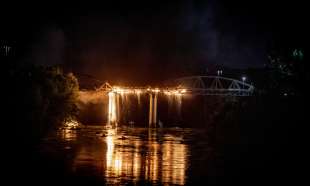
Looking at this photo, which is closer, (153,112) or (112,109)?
(112,109)

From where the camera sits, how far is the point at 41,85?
7912 cm

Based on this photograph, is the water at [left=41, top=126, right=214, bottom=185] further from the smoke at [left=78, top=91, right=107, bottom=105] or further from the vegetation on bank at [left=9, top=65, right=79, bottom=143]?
the smoke at [left=78, top=91, right=107, bottom=105]

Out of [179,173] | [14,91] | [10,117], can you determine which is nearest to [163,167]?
[179,173]

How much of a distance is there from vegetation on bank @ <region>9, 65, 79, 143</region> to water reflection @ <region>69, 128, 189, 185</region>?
5.84 m

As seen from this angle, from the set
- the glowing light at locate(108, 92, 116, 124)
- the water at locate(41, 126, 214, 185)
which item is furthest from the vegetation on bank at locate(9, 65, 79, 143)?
the glowing light at locate(108, 92, 116, 124)

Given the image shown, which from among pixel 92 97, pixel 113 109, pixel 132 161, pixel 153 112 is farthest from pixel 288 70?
pixel 153 112

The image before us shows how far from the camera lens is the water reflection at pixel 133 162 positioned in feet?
129

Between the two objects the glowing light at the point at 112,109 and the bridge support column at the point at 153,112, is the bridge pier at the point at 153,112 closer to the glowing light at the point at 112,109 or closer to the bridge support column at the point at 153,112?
the bridge support column at the point at 153,112

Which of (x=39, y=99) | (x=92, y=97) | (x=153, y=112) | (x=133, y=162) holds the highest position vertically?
(x=92, y=97)

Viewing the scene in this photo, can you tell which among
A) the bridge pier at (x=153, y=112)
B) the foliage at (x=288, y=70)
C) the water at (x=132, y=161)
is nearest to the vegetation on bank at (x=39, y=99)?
the water at (x=132, y=161)

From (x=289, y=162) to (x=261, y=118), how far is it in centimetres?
2273

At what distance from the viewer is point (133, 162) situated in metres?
48.3

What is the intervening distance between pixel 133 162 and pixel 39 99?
24.3 m

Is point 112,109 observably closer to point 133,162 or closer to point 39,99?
point 39,99
